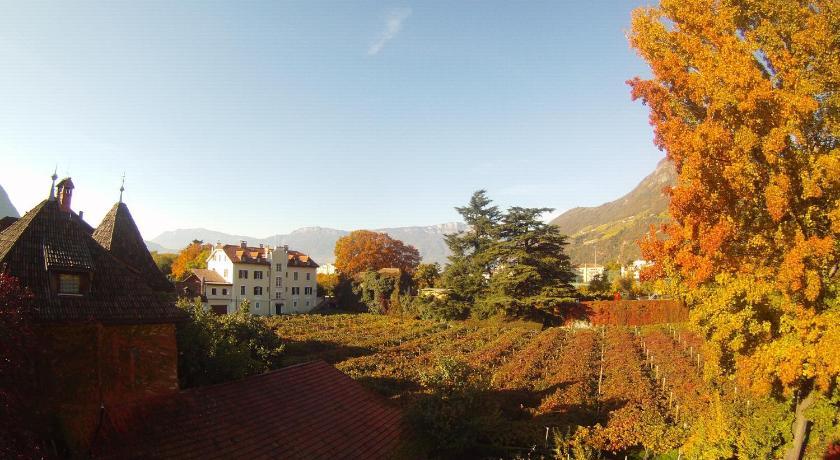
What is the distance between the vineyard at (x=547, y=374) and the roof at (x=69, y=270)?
806 centimetres

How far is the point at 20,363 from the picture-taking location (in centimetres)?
697

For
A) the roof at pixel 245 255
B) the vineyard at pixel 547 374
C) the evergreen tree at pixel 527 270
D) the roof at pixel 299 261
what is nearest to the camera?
the vineyard at pixel 547 374

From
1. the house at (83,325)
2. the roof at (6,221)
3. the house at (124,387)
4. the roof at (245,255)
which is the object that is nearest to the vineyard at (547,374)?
the house at (124,387)

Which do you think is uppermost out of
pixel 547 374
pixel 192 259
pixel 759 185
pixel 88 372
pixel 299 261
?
pixel 192 259

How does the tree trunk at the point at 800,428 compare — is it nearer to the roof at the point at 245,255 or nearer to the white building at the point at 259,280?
the white building at the point at 259,280

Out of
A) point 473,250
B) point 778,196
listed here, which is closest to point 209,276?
point 473,250

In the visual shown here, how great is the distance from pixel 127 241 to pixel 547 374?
2131cm

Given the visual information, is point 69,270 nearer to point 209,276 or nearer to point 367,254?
point 209,276

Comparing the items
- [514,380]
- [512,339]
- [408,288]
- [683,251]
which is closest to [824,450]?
[683,251]

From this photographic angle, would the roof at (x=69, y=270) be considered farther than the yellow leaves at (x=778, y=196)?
No

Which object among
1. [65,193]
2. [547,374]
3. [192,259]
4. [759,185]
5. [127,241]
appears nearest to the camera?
[759,185]

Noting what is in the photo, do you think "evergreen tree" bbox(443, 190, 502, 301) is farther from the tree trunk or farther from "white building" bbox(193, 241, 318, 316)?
the tree trunk

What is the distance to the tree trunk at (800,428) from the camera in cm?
1158

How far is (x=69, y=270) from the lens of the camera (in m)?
9.71
